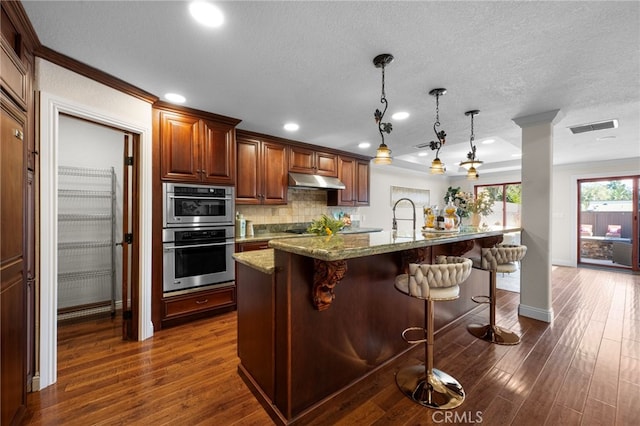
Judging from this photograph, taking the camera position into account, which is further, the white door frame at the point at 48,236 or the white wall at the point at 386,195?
the white wall at the point at 386,195

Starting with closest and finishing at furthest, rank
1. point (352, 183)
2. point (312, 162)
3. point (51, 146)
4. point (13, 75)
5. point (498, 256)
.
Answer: point (13, 75) → point (51, 146) → point (498, 256) → point (312, 162) → point (352, 183)

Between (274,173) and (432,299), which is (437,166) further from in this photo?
(274,173)

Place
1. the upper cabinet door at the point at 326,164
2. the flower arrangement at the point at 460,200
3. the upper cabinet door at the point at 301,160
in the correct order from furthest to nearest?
the upper cabinet door at the point at 326,164
the upper cabinet door at the point at 301,160
the flower arrangement at the point at 460,200

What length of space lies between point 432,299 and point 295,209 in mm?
3139

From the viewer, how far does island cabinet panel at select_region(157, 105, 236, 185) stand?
8.95 ft

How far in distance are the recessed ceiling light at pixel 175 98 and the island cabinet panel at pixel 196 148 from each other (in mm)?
155

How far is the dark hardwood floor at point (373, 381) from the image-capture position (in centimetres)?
157

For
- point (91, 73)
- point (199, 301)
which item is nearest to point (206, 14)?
point (91, 73)

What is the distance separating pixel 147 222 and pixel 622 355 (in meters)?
4.38

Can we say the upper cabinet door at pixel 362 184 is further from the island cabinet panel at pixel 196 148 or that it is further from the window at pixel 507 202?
the window at pixel 507 202

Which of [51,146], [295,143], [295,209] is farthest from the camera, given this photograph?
[295,209]

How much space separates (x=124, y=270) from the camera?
254 cm

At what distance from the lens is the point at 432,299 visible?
165 cm

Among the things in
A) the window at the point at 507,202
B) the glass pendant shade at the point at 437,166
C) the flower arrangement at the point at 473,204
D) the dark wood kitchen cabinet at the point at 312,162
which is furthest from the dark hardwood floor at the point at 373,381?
the window at the point at 507,202
